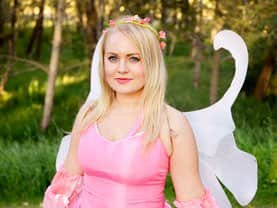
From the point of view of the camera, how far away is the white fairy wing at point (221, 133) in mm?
2510

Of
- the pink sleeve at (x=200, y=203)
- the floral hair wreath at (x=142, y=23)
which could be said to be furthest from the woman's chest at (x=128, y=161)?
the floral hair wreath at (x=142, y=23)

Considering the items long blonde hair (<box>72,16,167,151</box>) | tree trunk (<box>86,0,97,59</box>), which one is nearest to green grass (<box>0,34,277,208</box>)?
tree trunk (<box>86,0,97,59</box>)

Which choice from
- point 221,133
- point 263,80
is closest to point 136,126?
point 221,133

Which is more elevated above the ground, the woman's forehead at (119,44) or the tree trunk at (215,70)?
the woman's forehead at (119,44)

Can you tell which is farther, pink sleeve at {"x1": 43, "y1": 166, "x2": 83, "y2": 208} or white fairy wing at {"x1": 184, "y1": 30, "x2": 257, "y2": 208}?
white fairy wing at {"x1": 184, "y1": 30, "x2": 257, "y2": 208}

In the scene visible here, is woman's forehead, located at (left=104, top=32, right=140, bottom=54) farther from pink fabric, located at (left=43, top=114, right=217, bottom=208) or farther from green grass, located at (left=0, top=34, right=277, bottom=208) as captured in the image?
green grass, located at (left=0, top=34, right=277, bottom=208)

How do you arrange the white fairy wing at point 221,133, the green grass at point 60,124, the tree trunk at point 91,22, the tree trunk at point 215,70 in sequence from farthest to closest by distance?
the tree trunk at point 91,22 < the tree trunk at point 215,70 < the green grass at point 60,124 < the white fairy wing at point 221,133

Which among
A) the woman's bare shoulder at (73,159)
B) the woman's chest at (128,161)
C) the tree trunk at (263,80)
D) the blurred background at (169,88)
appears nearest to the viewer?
the woman's chest at (128,161)

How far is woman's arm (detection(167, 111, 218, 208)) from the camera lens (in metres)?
2.07

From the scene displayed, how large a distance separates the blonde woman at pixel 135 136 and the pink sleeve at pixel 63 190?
9 centimetres

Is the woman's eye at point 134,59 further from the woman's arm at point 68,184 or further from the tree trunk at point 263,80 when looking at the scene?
the tree trunk at point 263,80

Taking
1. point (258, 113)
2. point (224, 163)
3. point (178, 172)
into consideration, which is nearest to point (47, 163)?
point (224, 163)

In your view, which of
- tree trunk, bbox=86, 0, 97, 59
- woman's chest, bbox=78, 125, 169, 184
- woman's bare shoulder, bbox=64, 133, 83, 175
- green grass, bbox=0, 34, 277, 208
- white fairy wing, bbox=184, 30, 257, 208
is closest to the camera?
woman's chest, bbox=78, 125, 169, 184

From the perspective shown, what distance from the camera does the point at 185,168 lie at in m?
2.10
